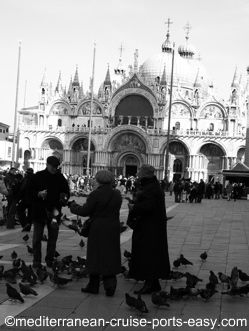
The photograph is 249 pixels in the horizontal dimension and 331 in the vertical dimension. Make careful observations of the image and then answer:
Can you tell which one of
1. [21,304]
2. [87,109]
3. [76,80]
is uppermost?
[76,80]

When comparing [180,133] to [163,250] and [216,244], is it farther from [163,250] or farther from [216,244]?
[163,250]

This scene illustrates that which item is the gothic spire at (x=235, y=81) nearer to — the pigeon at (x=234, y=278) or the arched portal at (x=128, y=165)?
the arched portal at (x=128, y=165)

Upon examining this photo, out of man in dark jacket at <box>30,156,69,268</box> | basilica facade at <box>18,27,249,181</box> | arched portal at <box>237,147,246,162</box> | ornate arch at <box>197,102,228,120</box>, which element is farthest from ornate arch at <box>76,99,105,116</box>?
man in dark jacket at <box>30,156,69,268</box>

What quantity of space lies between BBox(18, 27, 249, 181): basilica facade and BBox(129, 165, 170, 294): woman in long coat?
63.3 metres

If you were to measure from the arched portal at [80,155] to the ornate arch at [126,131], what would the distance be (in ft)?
9.20

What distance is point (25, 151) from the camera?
81.6 meters

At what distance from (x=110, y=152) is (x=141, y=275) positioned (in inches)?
2704

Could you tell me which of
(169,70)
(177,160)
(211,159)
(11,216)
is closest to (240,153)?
(211,159)

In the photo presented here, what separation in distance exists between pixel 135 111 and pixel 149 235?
70322 millimetres

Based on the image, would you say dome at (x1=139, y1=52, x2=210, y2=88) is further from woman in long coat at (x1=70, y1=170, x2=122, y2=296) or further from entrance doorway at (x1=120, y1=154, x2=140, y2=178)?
woman in long coat at (x1=70, y1=170, x2=122, y2=296)

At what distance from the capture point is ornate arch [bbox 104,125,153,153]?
75.2 meters

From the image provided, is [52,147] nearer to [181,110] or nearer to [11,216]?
[181,110]

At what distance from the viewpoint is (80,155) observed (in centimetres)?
7894

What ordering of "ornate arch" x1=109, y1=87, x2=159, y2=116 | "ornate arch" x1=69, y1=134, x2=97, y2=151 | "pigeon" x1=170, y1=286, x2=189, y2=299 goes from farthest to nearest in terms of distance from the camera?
"ornate arch" x1=69, y1=134, x2=97, y2=151 → "ornate arch" x1=109, y1=87, x2=159, y2=116 → "pigeon" x1=170, y1=286, x2=189, y2=299
